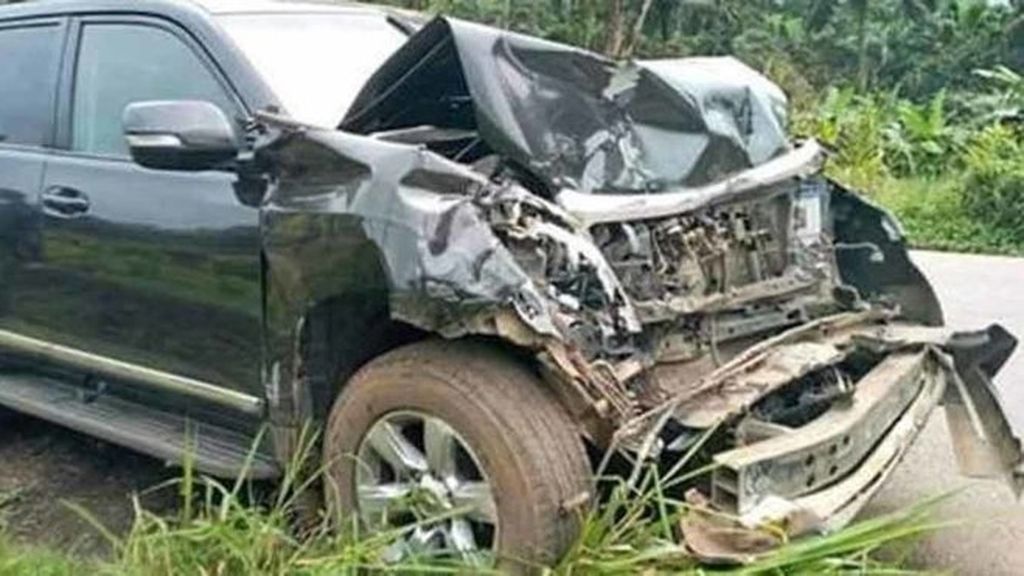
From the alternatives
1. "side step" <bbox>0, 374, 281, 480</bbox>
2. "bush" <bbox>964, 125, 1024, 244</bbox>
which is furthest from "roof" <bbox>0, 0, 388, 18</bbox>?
"bush" <bbox>964, 125, 1024, 244</bbox>

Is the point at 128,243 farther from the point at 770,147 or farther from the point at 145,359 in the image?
the point at 770,147

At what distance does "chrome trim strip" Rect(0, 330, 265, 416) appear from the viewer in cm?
414

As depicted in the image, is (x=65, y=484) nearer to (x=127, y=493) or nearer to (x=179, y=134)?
(x=127, y=493)

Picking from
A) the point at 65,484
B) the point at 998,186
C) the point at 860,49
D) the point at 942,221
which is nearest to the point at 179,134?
the point at 65,484

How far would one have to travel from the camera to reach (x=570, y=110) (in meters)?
4.18

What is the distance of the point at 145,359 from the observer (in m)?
4.40

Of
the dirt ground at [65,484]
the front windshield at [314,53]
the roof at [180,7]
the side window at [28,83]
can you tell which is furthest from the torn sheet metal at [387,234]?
the side window at [28,83]

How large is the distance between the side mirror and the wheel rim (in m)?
0.99

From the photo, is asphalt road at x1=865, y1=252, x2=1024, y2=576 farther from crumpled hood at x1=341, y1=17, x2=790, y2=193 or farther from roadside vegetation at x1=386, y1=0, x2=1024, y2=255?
roadside vegetation at x1=386, y1=0, x2=1024, y2=255

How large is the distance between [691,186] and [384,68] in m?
1.03

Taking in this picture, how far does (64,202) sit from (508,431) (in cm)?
209

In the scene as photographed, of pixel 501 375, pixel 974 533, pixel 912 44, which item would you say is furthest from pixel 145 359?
pixel 912 44

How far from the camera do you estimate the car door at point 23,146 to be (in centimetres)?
475

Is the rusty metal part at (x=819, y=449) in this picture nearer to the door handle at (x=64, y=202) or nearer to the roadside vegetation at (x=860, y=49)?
the door handle at (x=64, y=202)
